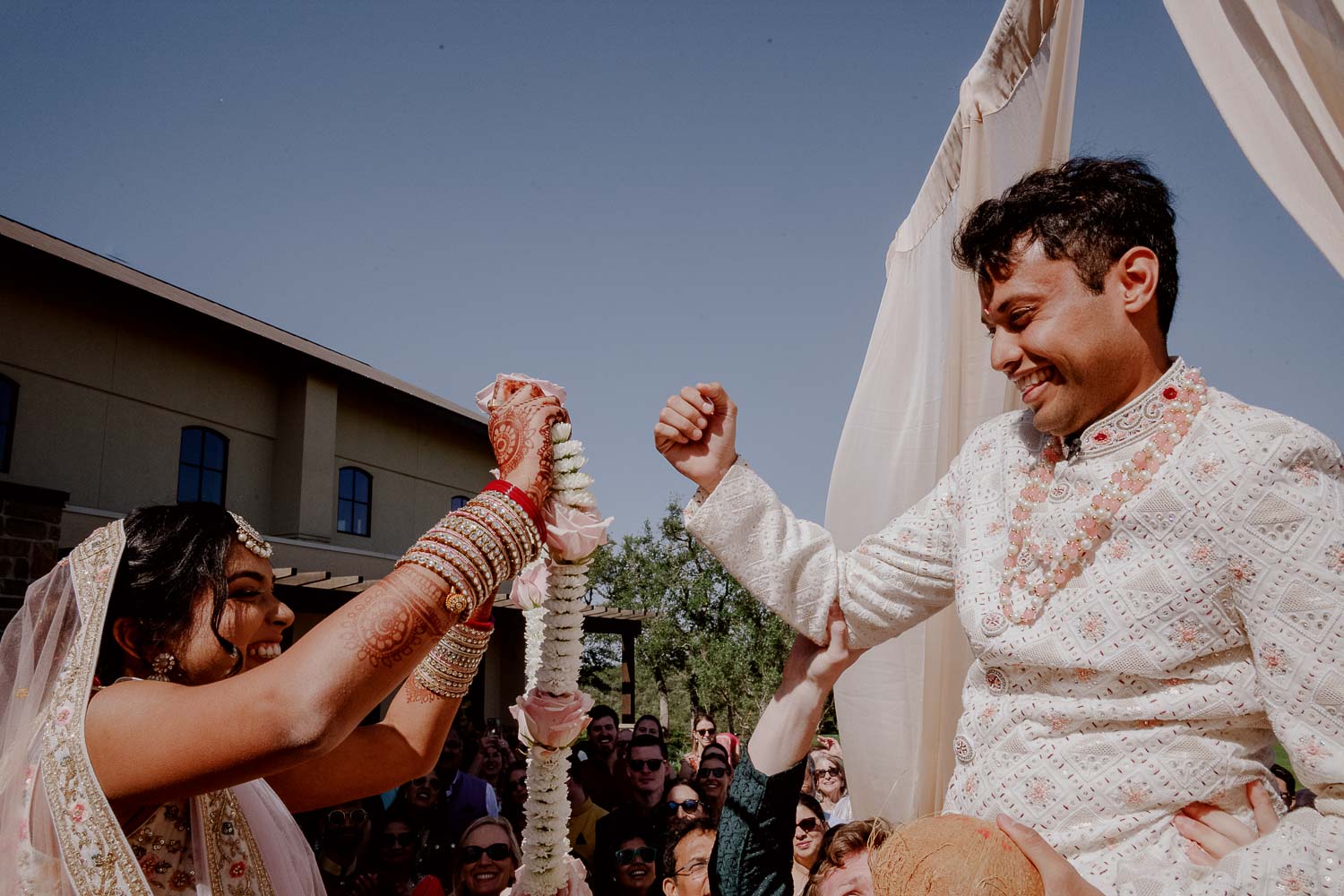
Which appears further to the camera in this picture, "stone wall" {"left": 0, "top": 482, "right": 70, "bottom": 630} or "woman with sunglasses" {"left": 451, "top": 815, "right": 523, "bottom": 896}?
"stone wall" {"left": 0, "top": 482, "right": 70, "bottom": 630}

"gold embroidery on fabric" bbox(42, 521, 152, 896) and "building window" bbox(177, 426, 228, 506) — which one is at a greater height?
"building window" bbox(177, 426, 228, 506)

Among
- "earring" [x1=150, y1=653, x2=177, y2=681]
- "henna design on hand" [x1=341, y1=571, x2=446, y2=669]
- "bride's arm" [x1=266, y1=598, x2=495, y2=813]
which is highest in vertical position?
"henna design on hand" [x1=341, y1=571, x2=446, y2=669]

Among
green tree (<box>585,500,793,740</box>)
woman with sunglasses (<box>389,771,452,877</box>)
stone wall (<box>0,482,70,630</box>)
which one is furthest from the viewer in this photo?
green tree (<box>585,500,793,740</box>)

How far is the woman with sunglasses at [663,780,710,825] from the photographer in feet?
18.7

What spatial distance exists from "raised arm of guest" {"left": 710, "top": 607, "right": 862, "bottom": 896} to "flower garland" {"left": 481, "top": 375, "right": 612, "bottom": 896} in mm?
551

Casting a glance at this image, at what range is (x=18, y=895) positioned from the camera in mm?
1985

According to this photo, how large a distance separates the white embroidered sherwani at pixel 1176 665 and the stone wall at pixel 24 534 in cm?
1006

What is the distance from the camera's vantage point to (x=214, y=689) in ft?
6.29

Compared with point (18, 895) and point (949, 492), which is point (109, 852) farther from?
point (949, 492)

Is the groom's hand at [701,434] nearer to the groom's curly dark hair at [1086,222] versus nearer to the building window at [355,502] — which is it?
the groom's curly dark hair at [1086,222]

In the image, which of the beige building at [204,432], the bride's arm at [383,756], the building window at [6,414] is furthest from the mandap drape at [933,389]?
the building window at [6,414]

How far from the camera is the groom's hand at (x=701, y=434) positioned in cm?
206

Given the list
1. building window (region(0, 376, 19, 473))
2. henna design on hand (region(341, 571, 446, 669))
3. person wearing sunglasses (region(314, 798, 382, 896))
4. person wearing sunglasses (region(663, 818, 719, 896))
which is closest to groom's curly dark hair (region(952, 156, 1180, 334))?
henna design on hand (region(341, 571, 446, 669))

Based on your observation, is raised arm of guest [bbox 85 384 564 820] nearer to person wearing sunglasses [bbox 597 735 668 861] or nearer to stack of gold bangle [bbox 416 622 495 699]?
stack of gold bangle [bbox 416 622 495 699]
